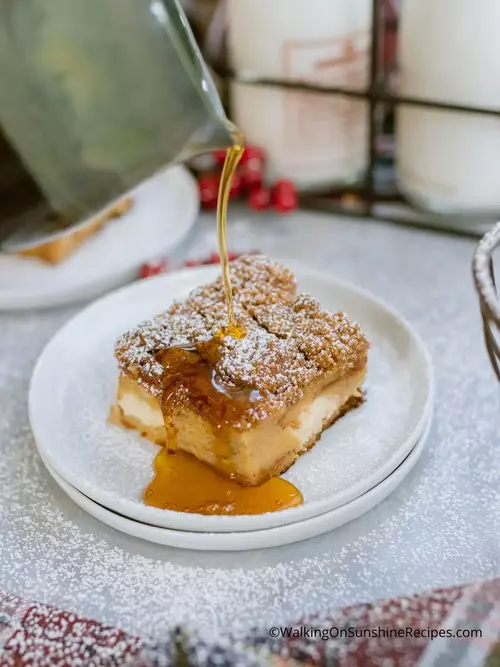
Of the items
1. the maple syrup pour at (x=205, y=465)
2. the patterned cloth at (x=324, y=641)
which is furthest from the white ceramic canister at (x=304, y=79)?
the patterned cloth at (x=324, y=641)

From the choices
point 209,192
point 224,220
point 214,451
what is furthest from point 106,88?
point 209,192

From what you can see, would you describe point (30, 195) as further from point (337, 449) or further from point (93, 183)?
point (337, 449)

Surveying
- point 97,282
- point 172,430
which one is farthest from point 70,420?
point 97,282

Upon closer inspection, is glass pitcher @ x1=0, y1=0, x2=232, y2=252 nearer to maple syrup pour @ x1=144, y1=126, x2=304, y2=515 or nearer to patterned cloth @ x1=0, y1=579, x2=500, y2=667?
maple syrup pour @ x1=144, y1=126, x2=304, y2=515

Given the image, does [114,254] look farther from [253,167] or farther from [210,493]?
[210,493]

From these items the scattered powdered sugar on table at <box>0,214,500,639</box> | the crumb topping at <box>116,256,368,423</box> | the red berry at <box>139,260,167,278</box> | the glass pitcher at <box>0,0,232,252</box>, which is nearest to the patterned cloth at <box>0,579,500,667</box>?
the scattered powdered sugar on table at <box>0,214,500,639</box>

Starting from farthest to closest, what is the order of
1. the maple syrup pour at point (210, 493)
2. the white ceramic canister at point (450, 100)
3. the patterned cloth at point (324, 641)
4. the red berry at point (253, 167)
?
the red berry at point (253, 167)
the white ceramic canister at point (450, 100)
the maple syrup pour at point (210, 493)
the patterned cloth at point (324, 641)

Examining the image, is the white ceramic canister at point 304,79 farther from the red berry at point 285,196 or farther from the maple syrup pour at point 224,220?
the maple syrup pour at point 224,220
